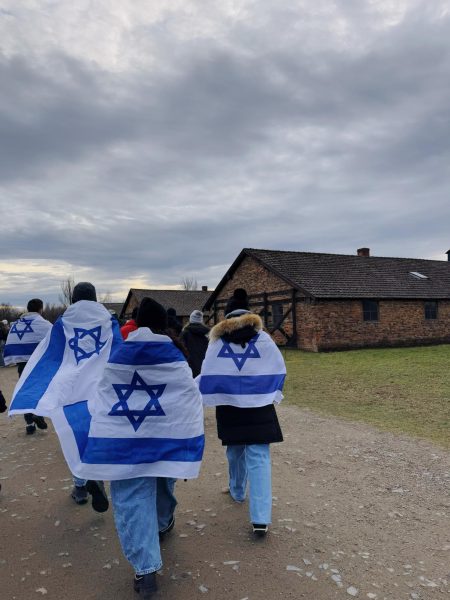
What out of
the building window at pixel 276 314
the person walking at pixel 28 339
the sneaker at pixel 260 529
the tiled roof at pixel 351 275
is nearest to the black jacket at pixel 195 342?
the person walking at pixel 28 339

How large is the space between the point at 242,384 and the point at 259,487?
917 mm

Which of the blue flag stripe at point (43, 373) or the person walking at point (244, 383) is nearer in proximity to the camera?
the person walking at point (244, 383)

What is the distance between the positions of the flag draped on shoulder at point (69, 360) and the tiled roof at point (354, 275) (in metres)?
18.8

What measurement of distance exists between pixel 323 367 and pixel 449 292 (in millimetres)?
15176

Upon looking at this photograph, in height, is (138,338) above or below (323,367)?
above

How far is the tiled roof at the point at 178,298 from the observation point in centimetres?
4788

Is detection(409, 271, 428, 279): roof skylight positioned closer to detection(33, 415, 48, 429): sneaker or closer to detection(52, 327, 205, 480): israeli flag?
detection(33, 415, 48, 429): sneaker

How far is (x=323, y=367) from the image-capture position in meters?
16.7

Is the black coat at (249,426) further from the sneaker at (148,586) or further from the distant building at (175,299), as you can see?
the distant building at (175,299)

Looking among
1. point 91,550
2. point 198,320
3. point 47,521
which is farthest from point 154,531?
point 198,320

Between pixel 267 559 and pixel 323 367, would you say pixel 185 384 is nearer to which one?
pixel 267 559

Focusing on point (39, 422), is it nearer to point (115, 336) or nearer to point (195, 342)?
point (195, 342)

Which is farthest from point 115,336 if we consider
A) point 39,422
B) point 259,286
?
point 259,286

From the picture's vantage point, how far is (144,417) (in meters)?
3.31
